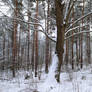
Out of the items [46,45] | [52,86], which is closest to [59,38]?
[52,86]

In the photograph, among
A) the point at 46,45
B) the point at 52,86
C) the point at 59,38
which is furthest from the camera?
the point at 46,45

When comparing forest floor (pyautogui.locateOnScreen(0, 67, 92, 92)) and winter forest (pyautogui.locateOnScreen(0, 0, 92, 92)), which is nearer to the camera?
forest floor (pyautogui.locateOnScreen(0, 67, 92, 92))

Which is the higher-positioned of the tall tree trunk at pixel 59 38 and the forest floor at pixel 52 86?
the tall tree trunk at pixel 59 38

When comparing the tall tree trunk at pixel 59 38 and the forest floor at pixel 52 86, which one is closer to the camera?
the forest floor at pixel 52 86

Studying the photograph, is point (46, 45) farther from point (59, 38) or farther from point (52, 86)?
point (52, 86)

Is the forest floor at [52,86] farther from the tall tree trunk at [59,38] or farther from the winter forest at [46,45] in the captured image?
the tall tree trunk at [59,38]

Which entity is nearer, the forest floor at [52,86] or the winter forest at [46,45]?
the forest floor at [52,86]

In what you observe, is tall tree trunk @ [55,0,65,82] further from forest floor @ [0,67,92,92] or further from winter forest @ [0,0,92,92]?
forest floor @ [0,67,92,92]

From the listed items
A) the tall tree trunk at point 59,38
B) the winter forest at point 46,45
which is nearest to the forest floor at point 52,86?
the winter forest at point 46,45

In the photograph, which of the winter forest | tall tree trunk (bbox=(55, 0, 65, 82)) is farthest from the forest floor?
tall tree trunk (bbox=(55, 0, 65, 82))

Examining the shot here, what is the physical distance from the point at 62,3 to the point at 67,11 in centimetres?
40

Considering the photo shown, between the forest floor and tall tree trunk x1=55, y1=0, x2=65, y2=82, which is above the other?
tall tree trunk x1=55, y1=0, x2=65, y2=82

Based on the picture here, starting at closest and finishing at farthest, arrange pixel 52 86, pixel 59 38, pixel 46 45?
1. pixel 52 86
2. pixel 59 38
3. pixel 46 45

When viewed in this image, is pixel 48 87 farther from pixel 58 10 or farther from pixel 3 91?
pixel 58 10
